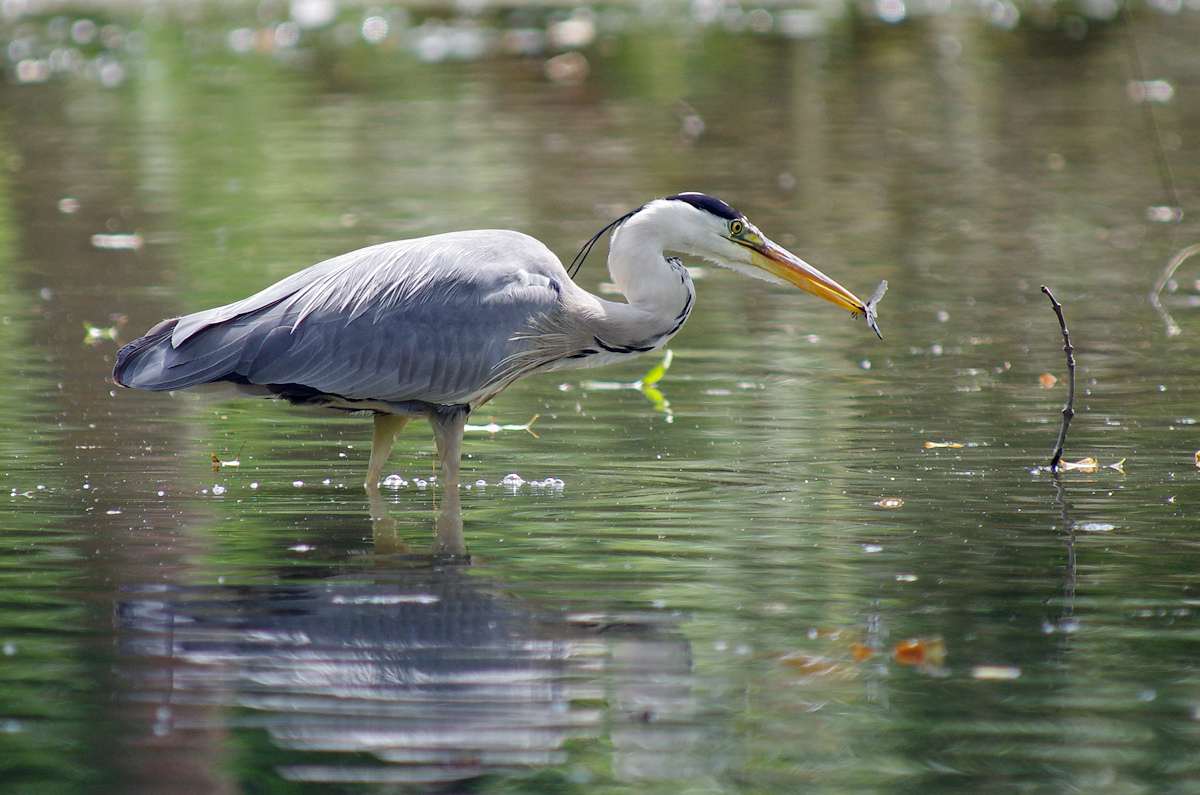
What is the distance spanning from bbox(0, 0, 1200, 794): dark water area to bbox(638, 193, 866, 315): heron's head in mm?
817

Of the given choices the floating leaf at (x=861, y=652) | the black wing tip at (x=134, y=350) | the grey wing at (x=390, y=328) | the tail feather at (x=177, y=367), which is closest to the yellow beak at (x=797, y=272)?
the grey wing at (x=390, y=328)

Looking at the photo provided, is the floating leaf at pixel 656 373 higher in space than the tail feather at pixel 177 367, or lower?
lower

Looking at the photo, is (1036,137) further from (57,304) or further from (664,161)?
(57,304)

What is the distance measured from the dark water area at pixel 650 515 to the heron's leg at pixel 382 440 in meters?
0.19

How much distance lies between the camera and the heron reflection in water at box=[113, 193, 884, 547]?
718 cm

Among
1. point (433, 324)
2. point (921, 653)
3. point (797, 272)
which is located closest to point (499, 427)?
point (433, 324)

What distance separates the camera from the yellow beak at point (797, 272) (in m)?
7.69

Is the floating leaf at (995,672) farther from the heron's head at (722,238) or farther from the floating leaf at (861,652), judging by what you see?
the heron's head at (722,238)

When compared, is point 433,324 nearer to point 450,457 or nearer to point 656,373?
point 450,457

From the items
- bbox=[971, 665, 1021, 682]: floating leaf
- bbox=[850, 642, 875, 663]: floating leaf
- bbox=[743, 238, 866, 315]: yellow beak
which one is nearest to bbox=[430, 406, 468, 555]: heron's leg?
bbox=[743, 238, 866, 315]: yellow beak

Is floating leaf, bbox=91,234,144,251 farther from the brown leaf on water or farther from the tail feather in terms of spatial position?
the brown leaf on water

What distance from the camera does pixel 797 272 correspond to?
7.73 meters

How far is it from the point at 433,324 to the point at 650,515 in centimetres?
134

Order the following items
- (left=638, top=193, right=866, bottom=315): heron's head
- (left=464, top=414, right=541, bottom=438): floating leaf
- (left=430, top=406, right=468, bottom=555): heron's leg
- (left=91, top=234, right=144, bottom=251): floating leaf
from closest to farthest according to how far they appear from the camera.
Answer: (left=430, top=406, right=468, bottom=555): heron's leg
(left=638, top=193, right=866, bottom=315): heron's head
(left=464, top=414, right=541, bottom=438): floating leaf
(left=91, top=234, right=144, bottom=251): floating leaf
